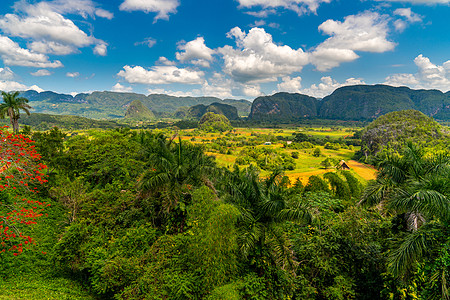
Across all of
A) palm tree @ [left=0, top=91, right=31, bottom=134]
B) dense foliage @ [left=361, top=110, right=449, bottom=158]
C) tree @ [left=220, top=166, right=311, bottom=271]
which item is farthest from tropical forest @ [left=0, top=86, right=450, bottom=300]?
dense foliage @ [left=361, top=110, right=449, bottom=158]

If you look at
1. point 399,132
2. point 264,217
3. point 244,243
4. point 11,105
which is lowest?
point 244,243

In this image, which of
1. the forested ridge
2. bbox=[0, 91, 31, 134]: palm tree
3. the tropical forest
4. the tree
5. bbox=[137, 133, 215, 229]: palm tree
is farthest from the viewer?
bbox=[0, 91, 31, 134]: palm tree

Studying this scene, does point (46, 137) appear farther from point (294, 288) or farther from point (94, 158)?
point (294, 288)

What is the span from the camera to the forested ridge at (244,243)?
6289 millimetres

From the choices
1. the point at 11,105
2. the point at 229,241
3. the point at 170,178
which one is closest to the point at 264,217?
the point at 229,241

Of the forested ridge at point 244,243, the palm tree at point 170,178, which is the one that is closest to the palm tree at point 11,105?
the forested ridge at point 244,243

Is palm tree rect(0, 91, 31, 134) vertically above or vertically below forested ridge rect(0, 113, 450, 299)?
above

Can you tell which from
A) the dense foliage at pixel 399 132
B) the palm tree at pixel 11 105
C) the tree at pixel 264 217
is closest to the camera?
the tree at pixel 264 217

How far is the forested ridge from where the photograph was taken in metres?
6.29

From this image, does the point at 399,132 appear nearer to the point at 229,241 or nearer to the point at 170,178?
the point at 170,178

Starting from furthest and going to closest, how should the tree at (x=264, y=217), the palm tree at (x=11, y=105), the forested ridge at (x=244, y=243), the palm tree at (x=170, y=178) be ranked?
1. the palm tree at (x=11, y=105)
2. the palm tree at (x=170, y=178)
3. the tree at (x=264, y=217)
4. the forested ridge at (x=244, y=243)

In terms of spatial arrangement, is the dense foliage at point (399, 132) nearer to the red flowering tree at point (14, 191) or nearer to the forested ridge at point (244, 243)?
the forested ridge at point (244, 243)

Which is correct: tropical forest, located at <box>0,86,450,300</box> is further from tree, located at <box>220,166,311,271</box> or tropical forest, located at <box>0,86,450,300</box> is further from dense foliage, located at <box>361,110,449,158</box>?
dense foliage, located at <box>361,110,449,158</box>

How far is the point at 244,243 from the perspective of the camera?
7.64m
